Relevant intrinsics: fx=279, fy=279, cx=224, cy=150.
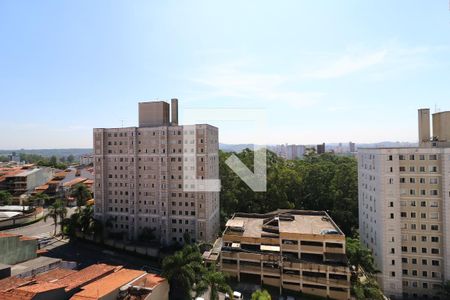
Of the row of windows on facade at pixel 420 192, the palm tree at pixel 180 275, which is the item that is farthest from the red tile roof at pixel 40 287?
the row of windows on facade at pixel 420 192

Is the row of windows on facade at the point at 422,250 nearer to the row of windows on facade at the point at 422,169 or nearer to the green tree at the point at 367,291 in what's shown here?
the green tree at the point at 367,291

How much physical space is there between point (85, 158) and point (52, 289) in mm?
101279

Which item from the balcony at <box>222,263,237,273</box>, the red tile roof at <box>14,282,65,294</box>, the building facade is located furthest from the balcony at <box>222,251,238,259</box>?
the building facade

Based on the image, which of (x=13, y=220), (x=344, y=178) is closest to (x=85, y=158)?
(x=13, y=220)

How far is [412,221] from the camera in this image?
82.5ft

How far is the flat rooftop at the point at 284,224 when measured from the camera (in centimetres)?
2569

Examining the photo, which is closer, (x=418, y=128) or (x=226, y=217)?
(x=418, y=128)

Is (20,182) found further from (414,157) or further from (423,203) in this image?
(423,203)

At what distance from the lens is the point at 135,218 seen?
1352 inches

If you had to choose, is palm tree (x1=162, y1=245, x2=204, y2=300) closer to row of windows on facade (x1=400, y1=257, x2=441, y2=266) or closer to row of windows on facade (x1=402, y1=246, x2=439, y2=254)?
row of windows on facade (x1=400, y1=257, x2=441, y2=266)

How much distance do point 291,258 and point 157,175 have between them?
18.2 metres

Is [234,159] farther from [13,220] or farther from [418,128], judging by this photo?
[13,220]

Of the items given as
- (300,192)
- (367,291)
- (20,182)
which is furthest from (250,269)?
(20,182)

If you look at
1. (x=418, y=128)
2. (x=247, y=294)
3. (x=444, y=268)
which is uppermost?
(x=418, y=128)
